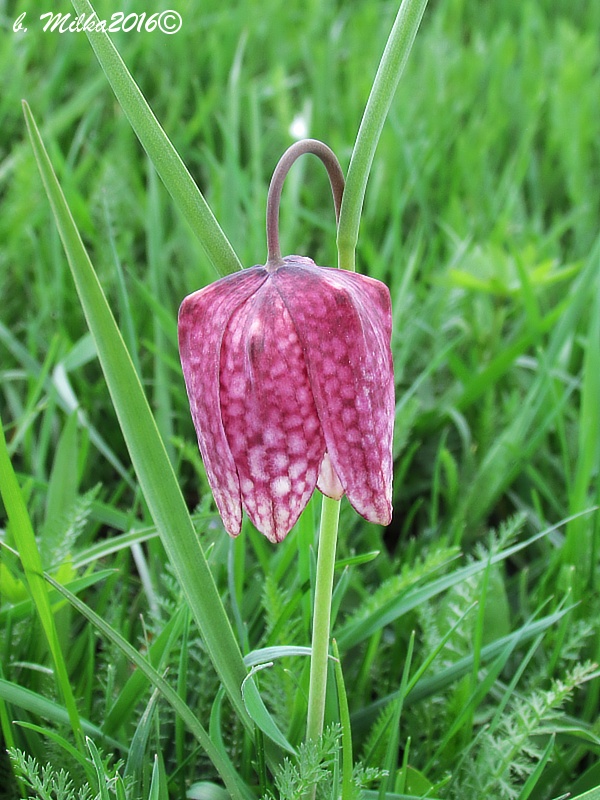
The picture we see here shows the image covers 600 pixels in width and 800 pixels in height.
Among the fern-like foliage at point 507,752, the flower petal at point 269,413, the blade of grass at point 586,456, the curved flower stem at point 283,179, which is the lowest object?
the fern-like foliage at point 507,752

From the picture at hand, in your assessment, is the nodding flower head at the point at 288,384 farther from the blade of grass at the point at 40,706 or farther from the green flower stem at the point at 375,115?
the blade of grass at the point at 40,706

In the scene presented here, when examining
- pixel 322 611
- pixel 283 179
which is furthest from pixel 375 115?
pixel 322 611

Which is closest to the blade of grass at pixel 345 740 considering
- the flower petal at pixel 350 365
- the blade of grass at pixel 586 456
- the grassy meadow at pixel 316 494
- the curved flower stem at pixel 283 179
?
the grassy meadow at pixel 316 494

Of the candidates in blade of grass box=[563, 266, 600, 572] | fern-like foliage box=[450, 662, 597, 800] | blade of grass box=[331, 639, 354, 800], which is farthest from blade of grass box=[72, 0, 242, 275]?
blade of grass box=[563, 266, 600, 572]

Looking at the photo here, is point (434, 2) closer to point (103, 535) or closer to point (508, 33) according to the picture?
point (508, 33)

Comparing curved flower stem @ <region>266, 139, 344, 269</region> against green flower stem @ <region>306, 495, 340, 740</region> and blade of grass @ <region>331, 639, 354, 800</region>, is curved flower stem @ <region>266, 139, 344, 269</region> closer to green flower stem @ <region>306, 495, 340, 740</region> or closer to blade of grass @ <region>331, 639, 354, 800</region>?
green flower stem @ <region>306, 495, 340, 740</region>

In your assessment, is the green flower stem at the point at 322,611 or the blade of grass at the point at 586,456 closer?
the green flower stem at the point at 322,611

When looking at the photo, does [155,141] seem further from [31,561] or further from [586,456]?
[586,456]
